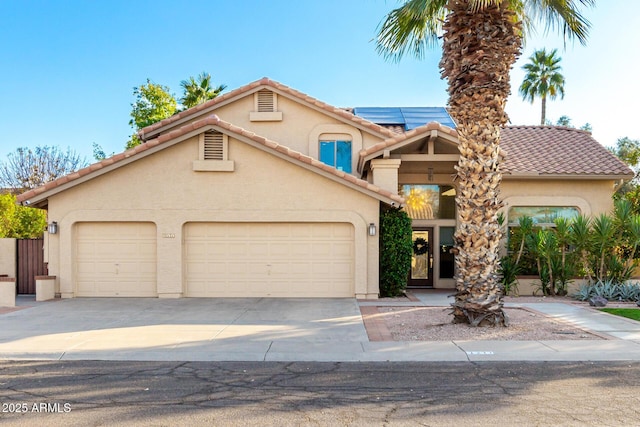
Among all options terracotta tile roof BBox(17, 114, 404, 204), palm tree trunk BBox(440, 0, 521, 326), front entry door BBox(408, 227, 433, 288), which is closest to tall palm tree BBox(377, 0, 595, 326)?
palm tree trunk BBox(440, 0, 521, 326)

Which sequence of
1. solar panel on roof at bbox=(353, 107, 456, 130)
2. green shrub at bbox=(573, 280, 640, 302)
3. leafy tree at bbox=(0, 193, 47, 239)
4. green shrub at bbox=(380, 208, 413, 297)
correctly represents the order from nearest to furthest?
green shrub at bbox=(573, 280, 640, 302) → green shrub at bbox=(380, 208, 413, 297) → leafy tree at bbox=(0, 193, 47, 239) → solar panel on roof at bbox=(353, 107, 456, 130)

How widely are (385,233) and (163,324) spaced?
7058mm

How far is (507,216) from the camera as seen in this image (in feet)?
53.3

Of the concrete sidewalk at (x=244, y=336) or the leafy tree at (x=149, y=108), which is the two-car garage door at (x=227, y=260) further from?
the leafy tree at (x=149, y=108)

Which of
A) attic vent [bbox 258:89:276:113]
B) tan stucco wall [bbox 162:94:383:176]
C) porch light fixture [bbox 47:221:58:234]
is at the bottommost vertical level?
porch light fixture [bbox 47:221:58:234]

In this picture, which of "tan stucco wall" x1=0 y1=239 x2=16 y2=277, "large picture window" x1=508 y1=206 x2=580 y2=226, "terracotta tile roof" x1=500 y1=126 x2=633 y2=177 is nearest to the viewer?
"tan stucco wall" x1=0 y1=239 x2=16 y2=277

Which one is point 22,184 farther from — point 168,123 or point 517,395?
point 517,395

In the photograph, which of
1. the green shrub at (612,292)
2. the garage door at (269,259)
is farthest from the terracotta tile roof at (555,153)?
the garage door at (269,259)

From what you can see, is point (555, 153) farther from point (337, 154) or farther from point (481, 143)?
point (481, 143)

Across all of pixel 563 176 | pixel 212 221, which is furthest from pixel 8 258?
pixel 563 176

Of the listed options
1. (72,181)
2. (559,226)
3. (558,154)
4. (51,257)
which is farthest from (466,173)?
(51,257)

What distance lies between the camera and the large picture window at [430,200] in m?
17.3

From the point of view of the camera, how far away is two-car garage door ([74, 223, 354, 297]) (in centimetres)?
1424

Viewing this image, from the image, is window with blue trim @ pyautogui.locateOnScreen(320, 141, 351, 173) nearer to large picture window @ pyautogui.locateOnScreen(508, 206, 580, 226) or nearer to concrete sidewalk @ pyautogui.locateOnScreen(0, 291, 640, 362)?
large picture window @ pyautogui.locateOnScreen(508, 206, 580, 226)
